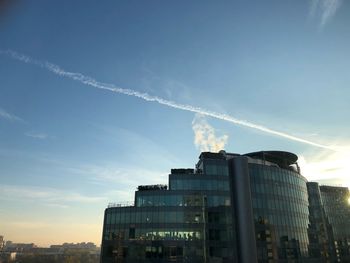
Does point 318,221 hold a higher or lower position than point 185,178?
lower

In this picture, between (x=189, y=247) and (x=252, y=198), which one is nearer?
(x=189, y=247)

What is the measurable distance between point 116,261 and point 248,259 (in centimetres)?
2828

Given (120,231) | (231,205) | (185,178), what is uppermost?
(185,178)

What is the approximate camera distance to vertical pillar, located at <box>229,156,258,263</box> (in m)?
63.8

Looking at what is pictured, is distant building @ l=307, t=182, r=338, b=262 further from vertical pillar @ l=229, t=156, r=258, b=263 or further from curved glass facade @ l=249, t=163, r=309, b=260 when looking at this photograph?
vertical pillar @ l=229, t=156, r=258, b=263

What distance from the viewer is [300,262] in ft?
229

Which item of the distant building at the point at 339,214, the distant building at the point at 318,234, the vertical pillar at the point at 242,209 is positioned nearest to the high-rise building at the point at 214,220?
the vertical pillar at the point at 242,209

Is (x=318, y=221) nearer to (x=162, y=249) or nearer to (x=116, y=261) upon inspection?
(x=162, y=249)

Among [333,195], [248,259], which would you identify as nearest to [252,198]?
[248,259]

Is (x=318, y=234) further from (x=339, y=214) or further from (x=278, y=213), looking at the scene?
(x=339, y=214)

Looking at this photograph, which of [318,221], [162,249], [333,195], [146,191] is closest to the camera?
[162,249]

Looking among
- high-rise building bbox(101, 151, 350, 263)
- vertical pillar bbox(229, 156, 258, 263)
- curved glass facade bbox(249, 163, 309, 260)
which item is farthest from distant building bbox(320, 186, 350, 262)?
vertical pillar bbox(229, 156, 258, 263)

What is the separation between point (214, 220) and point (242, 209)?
722cm

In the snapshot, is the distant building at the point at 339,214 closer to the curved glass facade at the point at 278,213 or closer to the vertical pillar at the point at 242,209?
the curved glass facade at the point at 278,213
